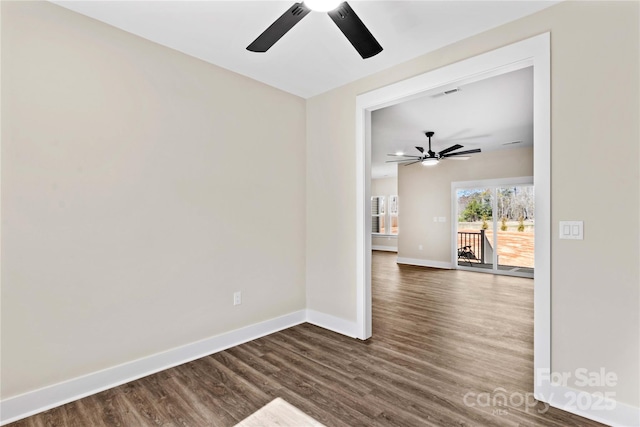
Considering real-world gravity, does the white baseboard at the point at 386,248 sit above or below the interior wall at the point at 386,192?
below

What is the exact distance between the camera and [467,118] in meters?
4.48

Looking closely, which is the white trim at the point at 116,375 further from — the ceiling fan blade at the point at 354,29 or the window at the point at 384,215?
the window at the point at 384,215

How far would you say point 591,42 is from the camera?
1839 mm

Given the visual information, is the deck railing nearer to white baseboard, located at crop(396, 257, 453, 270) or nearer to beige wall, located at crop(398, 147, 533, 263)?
beige wall, located at crop(398, 147, 533, 263)

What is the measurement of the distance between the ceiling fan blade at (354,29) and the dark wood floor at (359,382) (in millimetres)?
2264

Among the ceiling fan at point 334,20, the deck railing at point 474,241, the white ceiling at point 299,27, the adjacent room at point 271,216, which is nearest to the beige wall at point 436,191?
the deck railing at point 474,241

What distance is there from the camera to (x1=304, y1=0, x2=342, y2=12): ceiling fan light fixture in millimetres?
1563

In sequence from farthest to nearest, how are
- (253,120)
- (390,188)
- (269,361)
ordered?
(390,188) → (253,120) → (269,361)

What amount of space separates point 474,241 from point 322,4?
6968mm

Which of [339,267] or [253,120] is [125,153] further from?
[339,267]

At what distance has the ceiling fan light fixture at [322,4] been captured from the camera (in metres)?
1.56

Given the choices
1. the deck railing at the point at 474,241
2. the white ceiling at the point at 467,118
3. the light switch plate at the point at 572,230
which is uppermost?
the white ceiling at the point at 467,118

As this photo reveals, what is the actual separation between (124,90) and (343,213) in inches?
85.6

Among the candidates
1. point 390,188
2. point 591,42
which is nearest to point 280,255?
point 591,42
